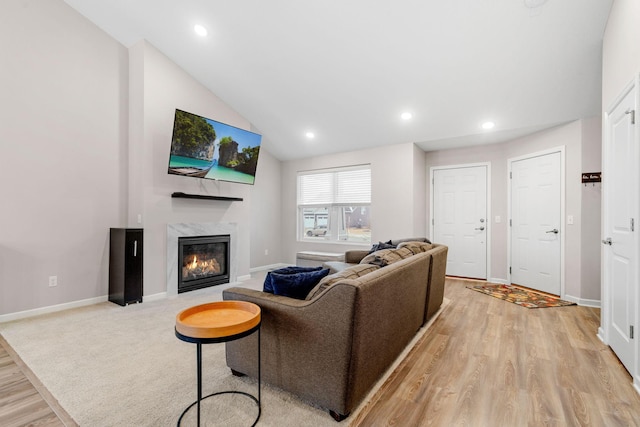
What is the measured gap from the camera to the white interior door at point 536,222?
430 cm

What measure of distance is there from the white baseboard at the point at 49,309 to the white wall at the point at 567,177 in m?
5.51

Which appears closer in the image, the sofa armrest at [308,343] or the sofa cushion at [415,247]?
the sofa armrest at [308,343]

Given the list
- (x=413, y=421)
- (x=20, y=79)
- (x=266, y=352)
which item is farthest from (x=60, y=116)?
(x=413, y=421)

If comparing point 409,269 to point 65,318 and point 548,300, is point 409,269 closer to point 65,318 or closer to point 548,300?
point 548,300

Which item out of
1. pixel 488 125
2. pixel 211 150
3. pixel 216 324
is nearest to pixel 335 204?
pixel 211 150

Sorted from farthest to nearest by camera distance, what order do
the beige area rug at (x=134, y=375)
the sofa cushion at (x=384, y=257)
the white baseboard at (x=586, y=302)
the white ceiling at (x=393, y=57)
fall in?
the white baseboard at (x=586, y=302), the white ceiling at (x=393, y=57), the sofa cushion at (x=384, y=257), the beige area rug at (x=134, y=375)

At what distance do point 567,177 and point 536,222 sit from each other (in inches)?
30.1

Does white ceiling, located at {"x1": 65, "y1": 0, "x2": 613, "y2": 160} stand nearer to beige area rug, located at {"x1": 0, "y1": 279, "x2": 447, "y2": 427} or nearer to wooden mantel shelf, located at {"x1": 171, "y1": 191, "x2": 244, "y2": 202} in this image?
wooden mantel shelf, located at {"x1": 171, "y1": 191, "x2": 244, "y2": 202}

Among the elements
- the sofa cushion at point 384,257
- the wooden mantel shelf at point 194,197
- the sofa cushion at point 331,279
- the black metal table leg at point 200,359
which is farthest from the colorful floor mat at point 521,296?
the wooden mantel shelf at point 194,197

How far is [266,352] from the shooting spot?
1.86 meters

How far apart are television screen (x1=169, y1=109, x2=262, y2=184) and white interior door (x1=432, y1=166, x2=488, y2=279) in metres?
3.46

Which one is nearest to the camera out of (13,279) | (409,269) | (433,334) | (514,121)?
(409,269)

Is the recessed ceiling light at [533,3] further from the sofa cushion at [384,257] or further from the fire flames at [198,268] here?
the fire flames at [198,268]

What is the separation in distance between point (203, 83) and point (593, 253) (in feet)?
19.6
